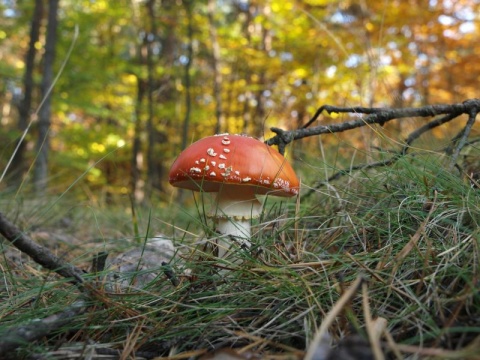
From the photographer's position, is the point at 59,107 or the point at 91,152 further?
the point at 91,152

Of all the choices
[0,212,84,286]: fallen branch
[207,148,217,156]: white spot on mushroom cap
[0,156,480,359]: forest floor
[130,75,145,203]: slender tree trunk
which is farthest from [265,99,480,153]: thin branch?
[130,75,145,203]: slender tree trunk

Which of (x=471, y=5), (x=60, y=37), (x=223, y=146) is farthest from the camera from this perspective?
(x=471, y=5)

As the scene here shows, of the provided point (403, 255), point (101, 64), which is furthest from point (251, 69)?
point (403, 255)

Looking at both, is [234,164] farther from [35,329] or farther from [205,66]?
[205,66]

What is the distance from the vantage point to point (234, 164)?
1255mm

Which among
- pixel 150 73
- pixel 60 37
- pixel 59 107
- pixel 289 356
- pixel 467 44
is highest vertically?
pixel 467 44

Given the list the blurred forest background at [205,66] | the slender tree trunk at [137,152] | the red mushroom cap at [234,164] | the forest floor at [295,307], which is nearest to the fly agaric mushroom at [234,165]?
the red mushroom cap at [234,164]

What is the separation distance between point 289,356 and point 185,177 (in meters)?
0.76

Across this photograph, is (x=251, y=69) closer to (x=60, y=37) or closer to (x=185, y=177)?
(x=60, y=37)

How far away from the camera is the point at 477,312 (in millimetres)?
713

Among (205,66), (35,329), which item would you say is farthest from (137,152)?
(35,329)

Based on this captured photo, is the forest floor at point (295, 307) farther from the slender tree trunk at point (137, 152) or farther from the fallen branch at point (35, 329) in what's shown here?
the slender tree trunk at point (137, 152)

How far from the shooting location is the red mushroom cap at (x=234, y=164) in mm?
1252

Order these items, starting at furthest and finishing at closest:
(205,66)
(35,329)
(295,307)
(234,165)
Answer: (205,66), (234,165), (295,307), (35,329)
